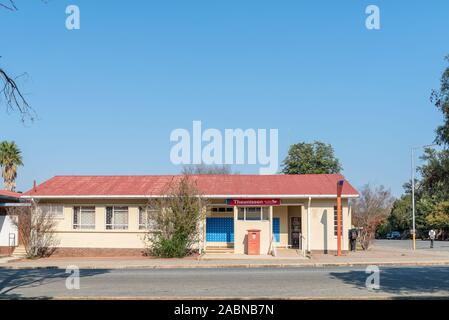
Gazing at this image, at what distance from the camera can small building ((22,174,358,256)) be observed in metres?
30.2

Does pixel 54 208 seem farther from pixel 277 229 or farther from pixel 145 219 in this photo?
pixel 277 229

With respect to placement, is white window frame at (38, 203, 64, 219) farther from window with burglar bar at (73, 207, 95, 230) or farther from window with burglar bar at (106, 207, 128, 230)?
window with burglar bar at (106, 207, 128, 230)

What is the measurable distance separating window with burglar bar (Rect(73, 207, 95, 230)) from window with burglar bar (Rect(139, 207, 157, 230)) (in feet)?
8.93

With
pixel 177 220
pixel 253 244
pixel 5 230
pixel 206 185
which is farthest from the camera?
pixel 206 185

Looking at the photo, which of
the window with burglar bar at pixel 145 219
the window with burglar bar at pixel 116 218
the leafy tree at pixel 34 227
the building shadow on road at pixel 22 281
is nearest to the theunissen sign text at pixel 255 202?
the window with burglar bar at pixel 145 219

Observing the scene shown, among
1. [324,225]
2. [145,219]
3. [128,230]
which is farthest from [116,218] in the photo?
[324,225]

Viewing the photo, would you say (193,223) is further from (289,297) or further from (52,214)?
(289,297)

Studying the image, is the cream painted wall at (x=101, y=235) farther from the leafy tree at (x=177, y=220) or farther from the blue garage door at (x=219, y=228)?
the blue garage door at (x=219, y=228)

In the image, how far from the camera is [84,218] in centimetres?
3136

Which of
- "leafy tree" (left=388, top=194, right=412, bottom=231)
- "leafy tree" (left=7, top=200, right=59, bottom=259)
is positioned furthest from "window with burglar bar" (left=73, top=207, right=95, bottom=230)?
"leafy tree" (left=388, top=194, right=412, bottom=231)

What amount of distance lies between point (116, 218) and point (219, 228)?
5854 mm

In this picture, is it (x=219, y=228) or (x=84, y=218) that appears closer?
(x=84, y=218)

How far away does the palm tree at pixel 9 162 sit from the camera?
56375mm

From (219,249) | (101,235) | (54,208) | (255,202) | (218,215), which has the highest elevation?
(255,202)
